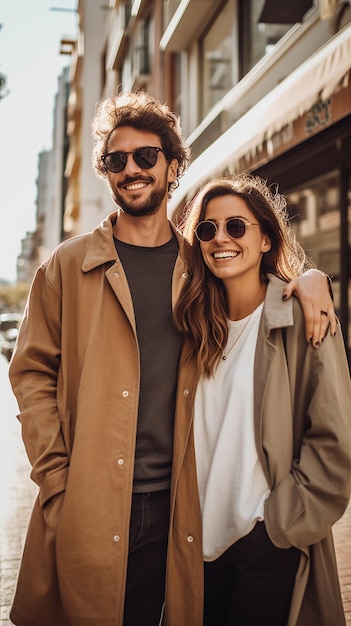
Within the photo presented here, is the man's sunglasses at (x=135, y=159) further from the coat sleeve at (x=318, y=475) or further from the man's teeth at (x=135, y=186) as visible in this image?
the coat sleeve at (x=318, y=475)

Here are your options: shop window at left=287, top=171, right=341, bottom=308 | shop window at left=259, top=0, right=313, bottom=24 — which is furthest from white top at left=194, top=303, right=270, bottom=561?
shop window at left=259, top=0, right=313, bottom=24

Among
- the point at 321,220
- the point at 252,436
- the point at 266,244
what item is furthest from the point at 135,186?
the point at 321,220

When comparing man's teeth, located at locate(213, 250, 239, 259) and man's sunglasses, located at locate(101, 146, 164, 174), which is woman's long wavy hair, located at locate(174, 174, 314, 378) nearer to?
man's teeth, located at locate(213, 250, 239, 259)

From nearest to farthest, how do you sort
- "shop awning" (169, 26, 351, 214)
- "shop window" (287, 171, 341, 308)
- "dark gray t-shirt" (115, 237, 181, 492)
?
"dark gray t-shirt" (115, 237, 181, 492) < "shop awning" (169, 26, 351, 214) < "shop window" (287, 171, 341, 308)

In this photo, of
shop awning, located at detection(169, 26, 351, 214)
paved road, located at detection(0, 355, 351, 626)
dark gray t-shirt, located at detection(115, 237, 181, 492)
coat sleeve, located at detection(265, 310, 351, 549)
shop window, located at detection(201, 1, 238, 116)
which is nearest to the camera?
coat sleeve, located at detection(265, 310, 351, 549)

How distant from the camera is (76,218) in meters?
36.6

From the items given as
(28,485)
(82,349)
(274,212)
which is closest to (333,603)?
(82,349)

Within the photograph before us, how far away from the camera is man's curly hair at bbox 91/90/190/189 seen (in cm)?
267

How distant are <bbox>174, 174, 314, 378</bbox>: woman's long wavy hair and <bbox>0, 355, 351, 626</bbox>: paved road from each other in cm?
210

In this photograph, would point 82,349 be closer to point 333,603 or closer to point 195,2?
point 333,603

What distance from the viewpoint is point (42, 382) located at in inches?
96.7

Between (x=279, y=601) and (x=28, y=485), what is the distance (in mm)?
5265

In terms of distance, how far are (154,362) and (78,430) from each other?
389mm

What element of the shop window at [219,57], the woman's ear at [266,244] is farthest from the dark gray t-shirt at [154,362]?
the shop window at [219,57]
